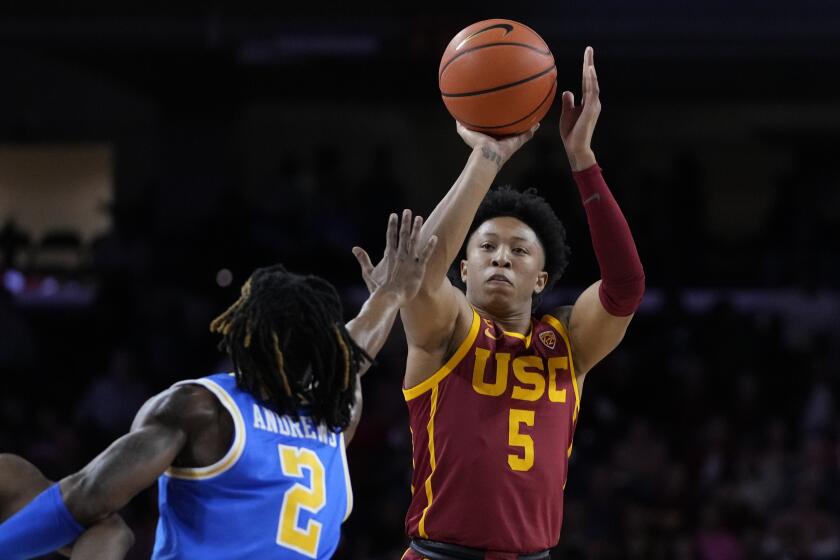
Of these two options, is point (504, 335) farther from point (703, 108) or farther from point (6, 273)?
point (703, 108)

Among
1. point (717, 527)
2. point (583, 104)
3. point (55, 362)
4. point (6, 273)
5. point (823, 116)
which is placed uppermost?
point (823, 116)

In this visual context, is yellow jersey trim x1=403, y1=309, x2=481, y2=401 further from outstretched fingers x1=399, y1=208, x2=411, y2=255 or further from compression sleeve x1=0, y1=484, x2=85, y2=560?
compression sleeve x1=0, y1=484, x2=85, y2=560

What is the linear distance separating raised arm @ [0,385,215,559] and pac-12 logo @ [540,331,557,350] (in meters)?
1.73

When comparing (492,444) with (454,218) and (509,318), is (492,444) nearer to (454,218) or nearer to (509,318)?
(509,318)

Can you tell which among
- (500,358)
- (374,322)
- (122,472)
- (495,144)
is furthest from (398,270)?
(122,472)

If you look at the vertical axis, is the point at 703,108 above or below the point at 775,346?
above

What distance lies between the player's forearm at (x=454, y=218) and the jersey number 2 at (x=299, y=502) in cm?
101

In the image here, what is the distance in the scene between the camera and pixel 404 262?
13.7 feet

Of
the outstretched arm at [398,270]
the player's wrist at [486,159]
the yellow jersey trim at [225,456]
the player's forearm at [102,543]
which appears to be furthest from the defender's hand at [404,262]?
the player's forearm at [102,543]

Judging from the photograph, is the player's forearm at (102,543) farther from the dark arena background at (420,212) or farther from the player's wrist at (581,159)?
the dark arena background at (420,212)

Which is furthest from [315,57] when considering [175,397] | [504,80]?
[175,397]

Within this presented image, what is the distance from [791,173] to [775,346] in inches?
137

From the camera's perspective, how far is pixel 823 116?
47.9ft

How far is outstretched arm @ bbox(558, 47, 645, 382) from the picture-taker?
4430 mm
